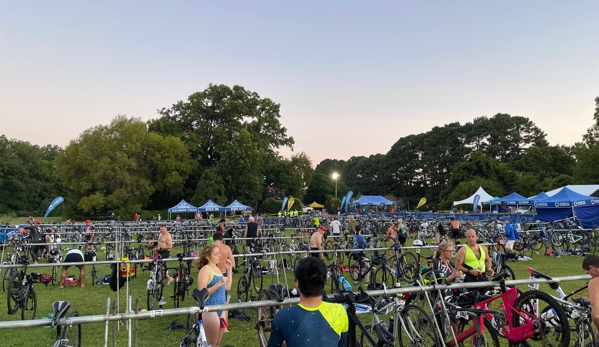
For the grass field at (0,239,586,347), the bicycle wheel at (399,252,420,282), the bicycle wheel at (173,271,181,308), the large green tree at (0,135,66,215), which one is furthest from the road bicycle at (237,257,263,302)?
the large green tree at (0,135,66,215)

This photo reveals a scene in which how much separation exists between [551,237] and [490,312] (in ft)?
53.5

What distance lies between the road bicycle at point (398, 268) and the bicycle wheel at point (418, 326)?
5.51m

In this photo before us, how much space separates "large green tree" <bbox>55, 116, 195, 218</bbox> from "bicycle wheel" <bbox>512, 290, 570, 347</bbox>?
4468 centimetres

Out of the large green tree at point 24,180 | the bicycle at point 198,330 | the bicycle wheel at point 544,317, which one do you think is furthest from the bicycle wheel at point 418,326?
the large green tree at point 24,180

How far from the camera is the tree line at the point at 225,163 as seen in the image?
45812 mm

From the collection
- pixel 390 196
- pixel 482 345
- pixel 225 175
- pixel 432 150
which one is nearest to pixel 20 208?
pixel 225 175

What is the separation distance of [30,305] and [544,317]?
9.04 meters

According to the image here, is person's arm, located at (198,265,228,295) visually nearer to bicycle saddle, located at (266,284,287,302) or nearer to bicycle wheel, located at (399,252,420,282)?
bicycle saddle, located at (266,284,287,302)

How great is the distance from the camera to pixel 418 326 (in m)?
4.34

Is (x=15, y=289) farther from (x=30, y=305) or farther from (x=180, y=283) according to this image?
(x=180, y=283)

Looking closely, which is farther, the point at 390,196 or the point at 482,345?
the point at 390,196

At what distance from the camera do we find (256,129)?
56.9 metres

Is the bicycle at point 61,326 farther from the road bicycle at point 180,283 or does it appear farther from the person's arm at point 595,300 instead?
the person's arm at point 595,300

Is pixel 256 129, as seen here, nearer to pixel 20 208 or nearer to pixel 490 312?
pixel 20 208
